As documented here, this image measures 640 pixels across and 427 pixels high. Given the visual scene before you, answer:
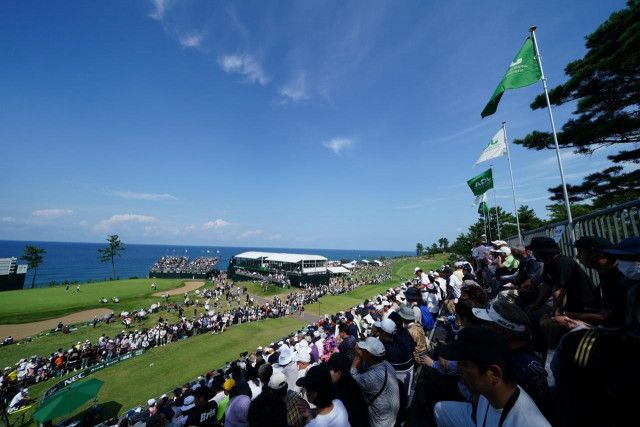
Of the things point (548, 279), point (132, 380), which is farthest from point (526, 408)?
point (132, 380)

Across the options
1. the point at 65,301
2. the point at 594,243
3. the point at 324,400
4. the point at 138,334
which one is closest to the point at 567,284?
the point at 594,243

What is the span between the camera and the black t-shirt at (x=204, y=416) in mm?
5120

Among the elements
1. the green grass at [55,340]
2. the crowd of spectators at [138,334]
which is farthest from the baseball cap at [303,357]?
the green grass at [55,340]

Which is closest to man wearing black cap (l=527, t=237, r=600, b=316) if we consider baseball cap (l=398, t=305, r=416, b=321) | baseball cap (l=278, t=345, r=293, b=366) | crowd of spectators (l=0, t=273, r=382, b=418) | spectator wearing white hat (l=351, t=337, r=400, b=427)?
baseball cap (l=398, t=305, r=416, b=321)

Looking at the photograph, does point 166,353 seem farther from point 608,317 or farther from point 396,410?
point 608,317

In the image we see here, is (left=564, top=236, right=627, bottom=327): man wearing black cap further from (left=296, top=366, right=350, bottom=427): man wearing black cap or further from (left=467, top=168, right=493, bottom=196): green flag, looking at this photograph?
(left=467, top=168, right=493, bottom=196): green flag

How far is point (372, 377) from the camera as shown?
10.9 ft

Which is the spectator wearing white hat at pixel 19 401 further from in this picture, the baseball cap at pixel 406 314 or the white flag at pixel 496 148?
the white flag at pixel 496 148

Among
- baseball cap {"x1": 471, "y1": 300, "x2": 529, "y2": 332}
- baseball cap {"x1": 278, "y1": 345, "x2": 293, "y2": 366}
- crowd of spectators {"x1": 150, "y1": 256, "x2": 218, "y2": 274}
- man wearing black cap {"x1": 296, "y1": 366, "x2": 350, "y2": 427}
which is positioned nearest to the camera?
baseball cap {"x1": 471, "y1": 300, "x2": 529, "y2": 332}

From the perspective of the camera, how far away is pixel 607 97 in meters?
10.5

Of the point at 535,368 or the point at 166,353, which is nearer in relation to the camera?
the point at 535,368

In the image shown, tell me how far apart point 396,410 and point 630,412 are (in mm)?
2277

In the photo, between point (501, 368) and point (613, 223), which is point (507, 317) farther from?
point (613, 223)

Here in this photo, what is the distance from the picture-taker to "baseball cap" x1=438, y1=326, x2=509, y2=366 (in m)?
1.79
